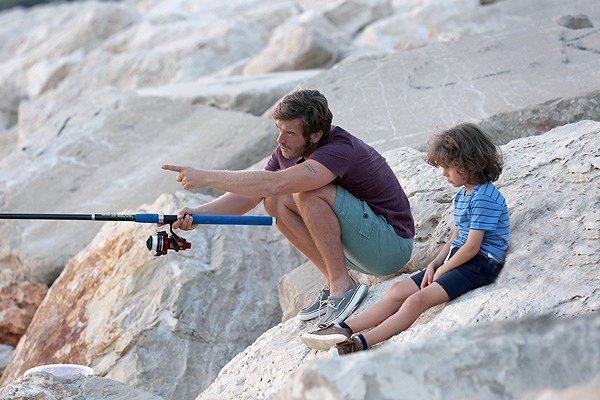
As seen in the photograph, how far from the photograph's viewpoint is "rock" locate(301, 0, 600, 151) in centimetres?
540

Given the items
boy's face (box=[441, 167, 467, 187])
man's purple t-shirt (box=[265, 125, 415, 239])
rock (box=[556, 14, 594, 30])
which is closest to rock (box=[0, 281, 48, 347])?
man's purple t-shirt (box=[265, 125, 415, 239])

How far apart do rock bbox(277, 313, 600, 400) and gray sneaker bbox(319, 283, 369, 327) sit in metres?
1.71

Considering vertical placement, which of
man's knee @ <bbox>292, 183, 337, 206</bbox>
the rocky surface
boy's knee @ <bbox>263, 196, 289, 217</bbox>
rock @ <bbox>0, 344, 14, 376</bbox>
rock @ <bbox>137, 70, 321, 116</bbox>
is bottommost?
rock @ <bbox>0, 344, 14, 376</bbox>

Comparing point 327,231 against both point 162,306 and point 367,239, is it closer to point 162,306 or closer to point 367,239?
point 367,239

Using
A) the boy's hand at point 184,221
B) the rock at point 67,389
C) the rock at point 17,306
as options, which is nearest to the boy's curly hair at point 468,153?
the boy's hand at point 184,221

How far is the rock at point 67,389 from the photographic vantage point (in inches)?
136

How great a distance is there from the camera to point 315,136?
3965 millimetres

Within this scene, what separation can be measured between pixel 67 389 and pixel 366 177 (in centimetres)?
137

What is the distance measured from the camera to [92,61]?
11781 millimetres

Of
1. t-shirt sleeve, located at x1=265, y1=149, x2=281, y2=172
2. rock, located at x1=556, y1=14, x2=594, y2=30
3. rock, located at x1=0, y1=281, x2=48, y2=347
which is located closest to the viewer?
t-shirt sleeve, located at x1=265, y1=149, x2=281, y2=172

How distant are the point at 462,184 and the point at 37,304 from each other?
10.8 ft

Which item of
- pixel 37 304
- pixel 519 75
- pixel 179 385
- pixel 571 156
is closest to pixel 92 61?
pixel 37 304

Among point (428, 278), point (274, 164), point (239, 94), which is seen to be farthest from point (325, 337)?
point (239, 94)

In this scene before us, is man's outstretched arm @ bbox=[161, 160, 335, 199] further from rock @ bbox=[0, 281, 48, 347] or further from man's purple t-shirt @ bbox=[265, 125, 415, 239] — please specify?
rock @ bbox=[0, 281, 48, 347]
